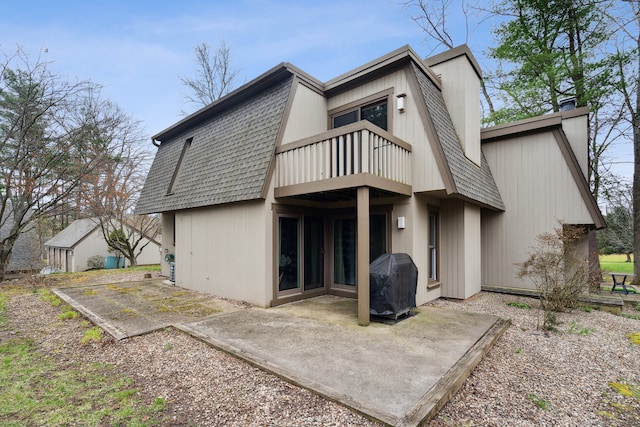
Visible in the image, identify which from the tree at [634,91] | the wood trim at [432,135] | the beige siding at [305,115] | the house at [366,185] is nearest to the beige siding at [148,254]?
the house at [366,185]

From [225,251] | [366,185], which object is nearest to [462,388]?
[366,185]

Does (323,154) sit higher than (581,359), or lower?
higher

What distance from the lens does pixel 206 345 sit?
4137 millimetres

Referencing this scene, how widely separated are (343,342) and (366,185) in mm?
2416

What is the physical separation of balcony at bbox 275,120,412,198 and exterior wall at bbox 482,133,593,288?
13.1ft

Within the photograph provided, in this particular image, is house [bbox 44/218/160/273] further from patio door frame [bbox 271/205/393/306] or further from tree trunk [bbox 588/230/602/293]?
tree trunk [bbox 588/230/602/293]

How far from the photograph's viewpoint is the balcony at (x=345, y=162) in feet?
16.8

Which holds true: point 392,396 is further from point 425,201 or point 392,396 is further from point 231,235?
point 231,235

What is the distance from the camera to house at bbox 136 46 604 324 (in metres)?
5.83

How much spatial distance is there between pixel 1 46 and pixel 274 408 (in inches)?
452

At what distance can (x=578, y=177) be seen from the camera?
7.38 m

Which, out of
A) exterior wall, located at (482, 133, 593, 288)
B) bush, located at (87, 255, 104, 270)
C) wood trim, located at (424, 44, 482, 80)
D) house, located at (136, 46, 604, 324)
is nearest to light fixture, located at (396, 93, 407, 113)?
house, located at (136, 46, 604, 324)

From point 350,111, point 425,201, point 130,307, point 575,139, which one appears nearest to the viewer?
point 130,307

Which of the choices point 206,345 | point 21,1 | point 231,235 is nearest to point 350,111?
point 231,235
